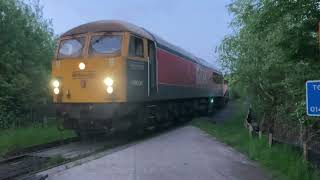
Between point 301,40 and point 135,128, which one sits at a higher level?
point 301,40

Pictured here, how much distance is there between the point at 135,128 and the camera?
17188 millimetres

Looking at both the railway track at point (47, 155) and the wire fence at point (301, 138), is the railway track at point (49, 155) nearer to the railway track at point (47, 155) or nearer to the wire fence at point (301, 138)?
the railway track at point (47, 155)

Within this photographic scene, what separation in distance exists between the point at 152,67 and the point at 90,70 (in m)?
2.77

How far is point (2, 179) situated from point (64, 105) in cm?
590

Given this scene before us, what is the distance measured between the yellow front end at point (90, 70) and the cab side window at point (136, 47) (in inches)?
14.9

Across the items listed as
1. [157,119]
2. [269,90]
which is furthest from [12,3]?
[269,90]

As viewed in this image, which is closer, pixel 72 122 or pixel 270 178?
pixel 270 178

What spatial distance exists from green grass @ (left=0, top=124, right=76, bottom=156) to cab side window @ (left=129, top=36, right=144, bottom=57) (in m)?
3.64

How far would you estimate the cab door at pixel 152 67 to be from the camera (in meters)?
17.5

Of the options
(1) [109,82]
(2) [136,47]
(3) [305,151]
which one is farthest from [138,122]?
(3) [305,151]

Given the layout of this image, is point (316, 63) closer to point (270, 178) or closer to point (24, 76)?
point (270, 178)

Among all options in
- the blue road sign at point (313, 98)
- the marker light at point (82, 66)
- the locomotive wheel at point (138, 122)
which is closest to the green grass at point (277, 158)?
the locomotive wheel at point (138, 122)

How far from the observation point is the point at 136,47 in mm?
16562

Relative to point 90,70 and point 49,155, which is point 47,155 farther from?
point 90,70
